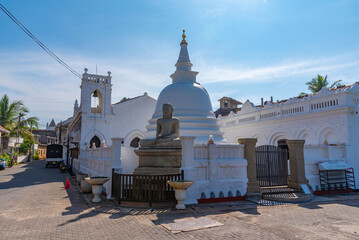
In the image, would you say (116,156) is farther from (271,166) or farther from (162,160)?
(271,166)

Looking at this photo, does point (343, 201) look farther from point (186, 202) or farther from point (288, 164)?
point (186, 202)

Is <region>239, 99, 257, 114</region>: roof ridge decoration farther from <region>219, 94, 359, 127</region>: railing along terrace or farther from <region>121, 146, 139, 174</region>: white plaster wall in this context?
<region>121, 146, 139, 174</region>: white plaster wall

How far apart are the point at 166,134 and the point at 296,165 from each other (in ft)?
18.6

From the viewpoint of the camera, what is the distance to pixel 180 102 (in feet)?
46.5

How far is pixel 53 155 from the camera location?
30641 mm

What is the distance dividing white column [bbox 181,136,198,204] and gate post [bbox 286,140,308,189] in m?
4.75

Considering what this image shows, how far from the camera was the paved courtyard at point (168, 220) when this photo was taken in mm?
5465

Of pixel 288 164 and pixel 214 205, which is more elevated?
pixel 288 164

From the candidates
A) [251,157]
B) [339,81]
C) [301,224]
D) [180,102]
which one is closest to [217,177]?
[251,157]

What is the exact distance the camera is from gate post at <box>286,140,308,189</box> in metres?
10.4

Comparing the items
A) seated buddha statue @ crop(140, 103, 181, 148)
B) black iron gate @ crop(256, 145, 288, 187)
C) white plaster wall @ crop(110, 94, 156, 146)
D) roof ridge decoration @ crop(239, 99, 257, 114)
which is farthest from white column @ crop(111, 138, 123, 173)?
white plaster wall @ crop(110, 94, 156, 146)

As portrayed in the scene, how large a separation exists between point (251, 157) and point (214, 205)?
8.50ft

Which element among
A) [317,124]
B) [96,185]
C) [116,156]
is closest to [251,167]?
[116,156]

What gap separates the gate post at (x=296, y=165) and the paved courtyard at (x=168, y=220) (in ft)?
4.41
